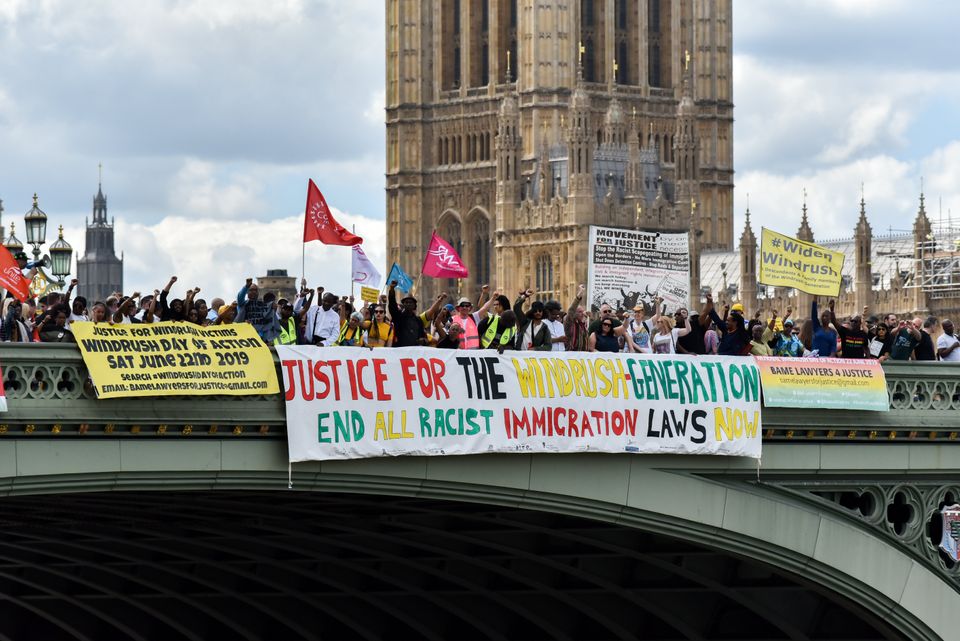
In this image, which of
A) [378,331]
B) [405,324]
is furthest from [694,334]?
[405,324]

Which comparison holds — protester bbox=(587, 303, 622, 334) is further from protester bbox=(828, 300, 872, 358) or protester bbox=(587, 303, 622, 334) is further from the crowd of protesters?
protester bbox=(828, 300, 872, 358)

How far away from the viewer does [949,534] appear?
33.7 m

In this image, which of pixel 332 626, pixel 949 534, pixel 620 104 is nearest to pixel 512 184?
pixel 620 104

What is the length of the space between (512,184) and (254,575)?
3939 inches

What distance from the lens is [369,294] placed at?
38312 mm

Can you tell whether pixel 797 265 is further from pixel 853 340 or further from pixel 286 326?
pixel 286 326

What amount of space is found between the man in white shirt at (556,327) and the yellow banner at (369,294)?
739cm

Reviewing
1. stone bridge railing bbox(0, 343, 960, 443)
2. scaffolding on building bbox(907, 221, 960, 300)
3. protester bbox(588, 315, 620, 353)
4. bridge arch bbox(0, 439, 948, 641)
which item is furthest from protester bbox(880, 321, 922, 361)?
scaffolding on building bbox(907, 221, 960, 300)

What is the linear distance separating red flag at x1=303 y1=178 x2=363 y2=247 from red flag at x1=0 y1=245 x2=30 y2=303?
14.6 ft

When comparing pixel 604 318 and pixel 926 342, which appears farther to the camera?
pixel 926 342

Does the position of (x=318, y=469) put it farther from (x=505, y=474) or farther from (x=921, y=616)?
(x=921, y=616)

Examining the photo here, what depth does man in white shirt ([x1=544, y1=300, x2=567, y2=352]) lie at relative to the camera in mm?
30531

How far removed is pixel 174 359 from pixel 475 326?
5.85 m

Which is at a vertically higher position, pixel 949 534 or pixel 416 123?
pixel 416 123
